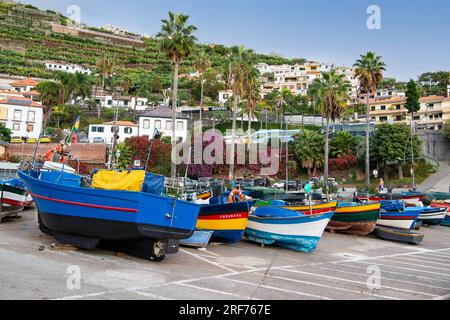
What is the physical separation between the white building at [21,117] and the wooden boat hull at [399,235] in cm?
5292

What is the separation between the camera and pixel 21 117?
201 feet

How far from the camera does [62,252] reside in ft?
38.7

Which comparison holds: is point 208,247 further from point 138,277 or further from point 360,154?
point 360,154

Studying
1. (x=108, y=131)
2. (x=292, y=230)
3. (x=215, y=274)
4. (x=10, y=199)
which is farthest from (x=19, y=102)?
(x=215, y=274)

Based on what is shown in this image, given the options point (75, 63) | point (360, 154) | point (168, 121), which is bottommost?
point (360, 154)

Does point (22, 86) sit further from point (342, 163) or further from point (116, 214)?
point (116, 214)

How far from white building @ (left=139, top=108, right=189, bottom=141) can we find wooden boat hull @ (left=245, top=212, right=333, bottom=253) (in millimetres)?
43092

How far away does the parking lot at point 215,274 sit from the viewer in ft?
28.4

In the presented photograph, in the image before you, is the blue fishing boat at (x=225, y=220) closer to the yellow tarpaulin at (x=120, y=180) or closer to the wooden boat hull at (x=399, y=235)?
the yellow tarpaulin at (x=120, y=180)

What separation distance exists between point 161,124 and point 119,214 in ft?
164

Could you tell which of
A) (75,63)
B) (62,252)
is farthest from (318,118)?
(75,63)

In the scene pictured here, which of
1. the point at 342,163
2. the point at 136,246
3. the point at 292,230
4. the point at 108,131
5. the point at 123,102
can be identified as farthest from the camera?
the point at 123,102

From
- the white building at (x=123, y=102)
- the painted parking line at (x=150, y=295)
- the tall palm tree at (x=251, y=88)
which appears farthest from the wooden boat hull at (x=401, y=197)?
the white building at (x=123, y=102)
